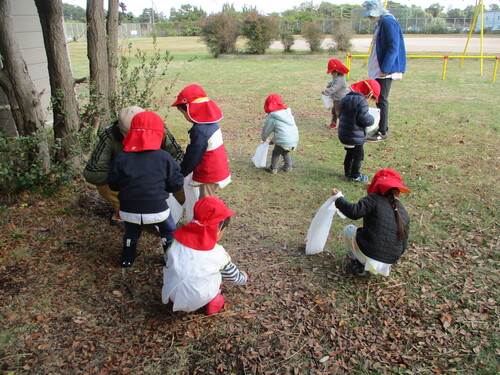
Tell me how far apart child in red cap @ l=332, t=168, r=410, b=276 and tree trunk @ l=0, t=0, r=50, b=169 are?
3507mm

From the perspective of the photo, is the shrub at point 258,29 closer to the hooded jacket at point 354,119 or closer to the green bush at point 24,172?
the hooded jacket at point 354,119

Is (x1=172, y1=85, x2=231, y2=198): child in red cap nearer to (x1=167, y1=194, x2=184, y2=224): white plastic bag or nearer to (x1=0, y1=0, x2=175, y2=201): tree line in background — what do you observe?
(x1=167, y1=194, x2=184, y2=224): white plastic bag

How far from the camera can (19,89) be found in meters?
4.67

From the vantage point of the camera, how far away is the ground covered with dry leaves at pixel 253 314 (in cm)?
278

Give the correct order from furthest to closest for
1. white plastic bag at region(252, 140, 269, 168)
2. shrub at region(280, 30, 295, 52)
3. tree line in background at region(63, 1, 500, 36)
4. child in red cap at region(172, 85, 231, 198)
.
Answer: tree line in background at region(63, 1, 500, 36) → shrub at region(280, 30, 295, 52) → white plastic bag at region(252, 140, 269, 168) → child in red cap at region(172, 85, 231, 198)

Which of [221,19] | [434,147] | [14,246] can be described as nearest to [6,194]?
[14,246]

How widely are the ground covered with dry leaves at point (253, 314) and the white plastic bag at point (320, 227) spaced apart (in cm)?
11

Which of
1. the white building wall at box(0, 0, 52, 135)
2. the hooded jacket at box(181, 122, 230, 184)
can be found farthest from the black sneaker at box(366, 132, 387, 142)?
the white building wall at box(0, 0, 52, 135)

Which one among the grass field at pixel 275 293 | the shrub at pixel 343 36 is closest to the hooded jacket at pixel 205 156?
the grass field at pixel 275 293

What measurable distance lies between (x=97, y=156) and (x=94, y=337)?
1649mm

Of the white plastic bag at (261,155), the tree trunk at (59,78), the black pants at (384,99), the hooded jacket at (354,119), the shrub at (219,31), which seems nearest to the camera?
the tree trunk at (59,78)

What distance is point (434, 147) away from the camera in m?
6.92

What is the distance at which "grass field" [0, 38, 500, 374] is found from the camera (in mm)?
2805

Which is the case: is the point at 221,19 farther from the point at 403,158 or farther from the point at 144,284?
the point at 144,284
